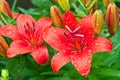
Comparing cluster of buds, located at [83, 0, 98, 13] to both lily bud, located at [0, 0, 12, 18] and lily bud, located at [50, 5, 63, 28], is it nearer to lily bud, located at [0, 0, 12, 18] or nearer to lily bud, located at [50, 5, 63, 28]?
lily bud, located at [50, 5, 63, 28]

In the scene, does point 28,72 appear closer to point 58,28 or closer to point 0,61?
point 0,61

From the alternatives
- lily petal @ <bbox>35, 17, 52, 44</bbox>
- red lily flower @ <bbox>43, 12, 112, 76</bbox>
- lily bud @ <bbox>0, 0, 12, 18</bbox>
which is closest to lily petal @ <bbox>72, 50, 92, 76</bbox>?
red lily flower @ <bbox>43, 12, 112, 76</bbox>

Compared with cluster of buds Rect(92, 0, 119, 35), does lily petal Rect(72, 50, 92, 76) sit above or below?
below

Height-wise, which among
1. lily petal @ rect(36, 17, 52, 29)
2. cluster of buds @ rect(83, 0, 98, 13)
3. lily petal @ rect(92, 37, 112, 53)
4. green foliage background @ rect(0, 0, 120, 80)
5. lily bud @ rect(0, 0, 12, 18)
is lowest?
green foliage background @ rect(0, 0, 120, 80)

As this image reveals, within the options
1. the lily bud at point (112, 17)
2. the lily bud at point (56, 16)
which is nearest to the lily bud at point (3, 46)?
the lily bud at point (56, 16)

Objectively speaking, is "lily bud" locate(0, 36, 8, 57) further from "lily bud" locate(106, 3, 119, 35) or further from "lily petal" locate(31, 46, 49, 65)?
"lily bud" locate(106, 3, 119, 35)

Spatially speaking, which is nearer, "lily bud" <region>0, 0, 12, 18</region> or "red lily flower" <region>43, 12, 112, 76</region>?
"red lily flower" <region>43, 12, 112, 76</region>

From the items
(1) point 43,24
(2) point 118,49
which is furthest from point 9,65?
(2) point 118,49

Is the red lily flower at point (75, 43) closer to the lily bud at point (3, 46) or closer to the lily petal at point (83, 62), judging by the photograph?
the lily petal at point (83, 62)
